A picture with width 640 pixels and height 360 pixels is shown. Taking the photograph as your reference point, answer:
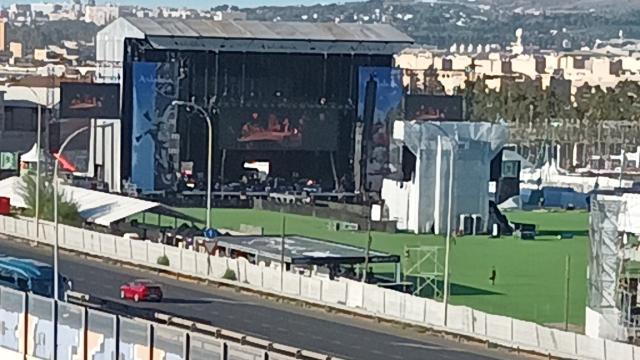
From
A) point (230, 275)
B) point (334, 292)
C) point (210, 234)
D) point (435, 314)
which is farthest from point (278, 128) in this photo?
point (435, 314)

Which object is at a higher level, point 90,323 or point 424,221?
point 90,323

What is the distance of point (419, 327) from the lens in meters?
33.0

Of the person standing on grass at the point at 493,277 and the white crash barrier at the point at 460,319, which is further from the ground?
the white crash barrier at the point at 460,319

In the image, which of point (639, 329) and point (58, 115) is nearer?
point (639, 329)

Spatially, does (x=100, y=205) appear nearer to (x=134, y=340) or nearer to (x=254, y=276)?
(x=254, y=276)

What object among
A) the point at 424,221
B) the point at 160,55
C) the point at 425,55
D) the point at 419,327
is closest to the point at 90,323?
the point at 419,327

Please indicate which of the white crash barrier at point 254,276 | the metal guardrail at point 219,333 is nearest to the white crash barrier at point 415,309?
the metal guardrail at point 219,333

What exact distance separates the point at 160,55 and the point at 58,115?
6.48 m

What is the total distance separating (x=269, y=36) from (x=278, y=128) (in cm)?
359

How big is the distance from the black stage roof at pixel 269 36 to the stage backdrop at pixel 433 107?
Answer: 7.44ft

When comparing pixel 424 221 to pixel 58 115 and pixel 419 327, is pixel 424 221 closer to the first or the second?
pixel 58 115

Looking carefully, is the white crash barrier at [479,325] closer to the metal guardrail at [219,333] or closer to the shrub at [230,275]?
the metal guardrail at [219,333]

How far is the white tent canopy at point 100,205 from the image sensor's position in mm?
49719

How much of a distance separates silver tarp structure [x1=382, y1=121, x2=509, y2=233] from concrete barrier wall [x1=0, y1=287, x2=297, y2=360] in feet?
122
